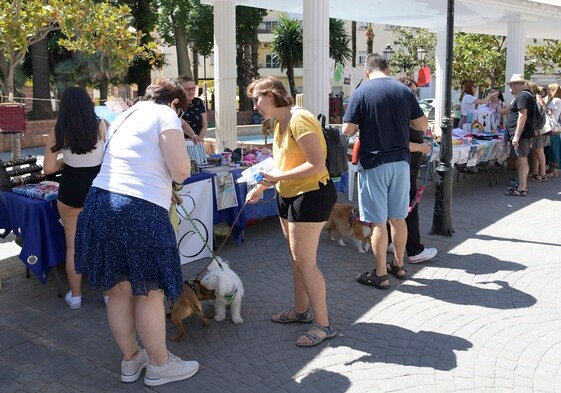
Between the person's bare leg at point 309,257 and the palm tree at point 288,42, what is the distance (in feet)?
85.6

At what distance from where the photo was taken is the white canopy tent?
9.38 m

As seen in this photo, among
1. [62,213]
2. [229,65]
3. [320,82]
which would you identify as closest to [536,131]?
[320,82]

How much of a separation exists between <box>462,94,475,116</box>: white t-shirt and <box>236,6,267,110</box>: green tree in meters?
16.5

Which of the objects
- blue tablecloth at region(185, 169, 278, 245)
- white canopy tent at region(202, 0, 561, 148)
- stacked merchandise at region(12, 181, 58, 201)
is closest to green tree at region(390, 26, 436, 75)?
white canopy tent at region(202, 0, 561, 148)

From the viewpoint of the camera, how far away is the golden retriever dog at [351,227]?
239 inches

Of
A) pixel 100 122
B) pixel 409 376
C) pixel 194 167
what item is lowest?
pixel 409 376

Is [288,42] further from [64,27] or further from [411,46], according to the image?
[64,27]

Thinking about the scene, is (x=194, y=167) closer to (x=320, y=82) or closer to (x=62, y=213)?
(x=62, y=213)

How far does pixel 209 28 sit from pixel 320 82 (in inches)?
750

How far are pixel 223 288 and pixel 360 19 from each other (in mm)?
12595

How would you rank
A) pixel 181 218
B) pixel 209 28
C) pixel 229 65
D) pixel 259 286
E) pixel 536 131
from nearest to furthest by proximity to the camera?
pixel 259 286
pixel 181 218
pixel 536 131
pixel 229 65
pixel 209 28

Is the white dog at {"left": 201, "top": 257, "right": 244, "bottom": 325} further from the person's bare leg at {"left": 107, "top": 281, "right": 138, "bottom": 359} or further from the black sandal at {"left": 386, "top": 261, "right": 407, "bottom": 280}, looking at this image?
the black sandal at {"left": 386, "top": 261, "right": 407, "bottom": 280}

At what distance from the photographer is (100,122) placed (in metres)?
4.51

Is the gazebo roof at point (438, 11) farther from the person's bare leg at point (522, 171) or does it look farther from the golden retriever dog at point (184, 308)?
the golden retriever dog at point (184, 308)
